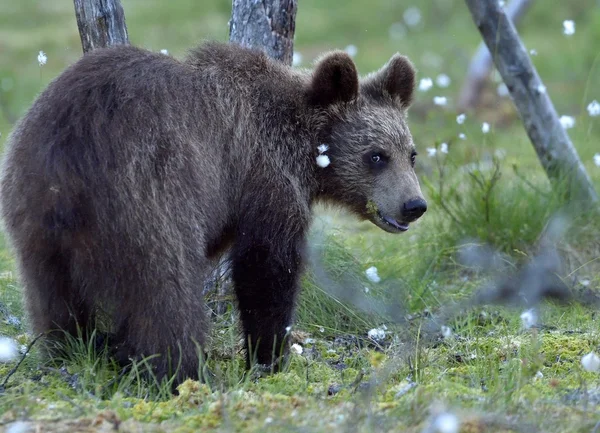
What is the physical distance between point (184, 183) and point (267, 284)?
0.84 m

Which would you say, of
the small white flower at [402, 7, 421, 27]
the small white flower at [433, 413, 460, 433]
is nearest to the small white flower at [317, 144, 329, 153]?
the small white flower at [433, 413, 460, 433]

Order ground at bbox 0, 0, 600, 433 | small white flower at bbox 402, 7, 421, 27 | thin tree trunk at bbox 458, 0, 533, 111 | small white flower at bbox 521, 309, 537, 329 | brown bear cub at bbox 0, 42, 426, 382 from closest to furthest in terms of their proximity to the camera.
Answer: ground at bbox 0, 0, 600, 433
brown bear cub at bbox 0, 42, 426, 382
small white flower at bbox 521, 309, 537, 329
thin tree trunk at bbox 458, 0, 533, 111
small white flower at bbox 402, 7, 421, 27

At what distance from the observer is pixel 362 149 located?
18.4 feet

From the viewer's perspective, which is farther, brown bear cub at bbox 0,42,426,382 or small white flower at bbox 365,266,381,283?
small white flower at bbox 365,266,381,283

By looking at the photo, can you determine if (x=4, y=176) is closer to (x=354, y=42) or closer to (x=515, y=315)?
(x=515, y=315)

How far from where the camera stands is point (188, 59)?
17.2 feet

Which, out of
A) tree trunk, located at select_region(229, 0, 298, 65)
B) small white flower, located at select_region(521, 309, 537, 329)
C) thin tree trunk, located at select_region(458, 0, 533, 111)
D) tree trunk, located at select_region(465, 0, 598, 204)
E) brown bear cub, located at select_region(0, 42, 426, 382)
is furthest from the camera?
thin tree trunk, located at select_region(458, 0, 533, 111)

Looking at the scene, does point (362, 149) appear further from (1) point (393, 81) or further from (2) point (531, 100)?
(2) point (531, 100)

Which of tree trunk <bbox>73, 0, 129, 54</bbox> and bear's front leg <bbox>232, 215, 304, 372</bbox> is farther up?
tree trunk <bbox>73, 0, 129, 54</bbox>

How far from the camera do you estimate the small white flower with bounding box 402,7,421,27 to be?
70.6 feet

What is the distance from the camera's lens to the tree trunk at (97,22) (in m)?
5.63

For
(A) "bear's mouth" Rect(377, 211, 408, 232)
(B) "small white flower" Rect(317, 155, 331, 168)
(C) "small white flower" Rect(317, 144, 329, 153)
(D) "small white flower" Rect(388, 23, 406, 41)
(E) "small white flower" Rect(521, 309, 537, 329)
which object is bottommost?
(E) "small white flower" Rect(521, 309, 537, 329)

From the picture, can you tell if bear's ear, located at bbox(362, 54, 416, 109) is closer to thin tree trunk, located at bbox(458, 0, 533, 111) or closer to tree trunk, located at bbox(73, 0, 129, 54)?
tree trunk, located at bbox(73, 0, 129, 54)

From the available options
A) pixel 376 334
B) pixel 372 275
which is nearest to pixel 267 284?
pixel 376 334
